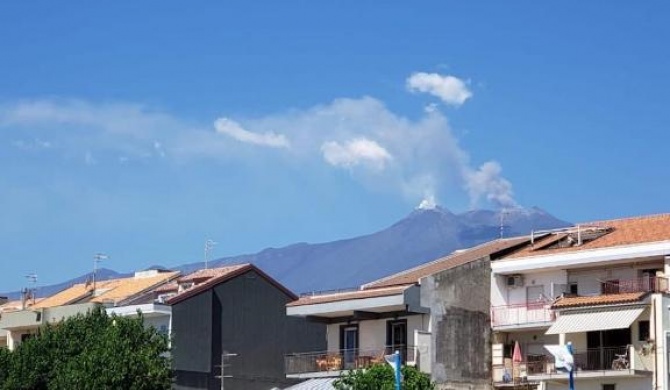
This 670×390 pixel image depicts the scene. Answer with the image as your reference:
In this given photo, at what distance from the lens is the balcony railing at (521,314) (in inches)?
2507

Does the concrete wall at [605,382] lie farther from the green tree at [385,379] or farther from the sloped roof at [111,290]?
the sloped roof at [111,290]

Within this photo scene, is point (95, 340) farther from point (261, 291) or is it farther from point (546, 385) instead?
point (546, 385)

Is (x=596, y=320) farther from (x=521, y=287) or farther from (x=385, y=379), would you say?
(x=385, y=379)

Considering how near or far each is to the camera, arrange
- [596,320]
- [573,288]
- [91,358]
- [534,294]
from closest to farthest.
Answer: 1. [596,320]
2. [573,288]
3. [534,294]
4. [91,358]

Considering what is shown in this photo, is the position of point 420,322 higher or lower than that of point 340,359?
higher

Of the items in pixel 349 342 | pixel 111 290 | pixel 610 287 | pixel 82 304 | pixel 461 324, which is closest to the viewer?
pixel 610 287

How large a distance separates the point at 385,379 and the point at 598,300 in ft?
33.0

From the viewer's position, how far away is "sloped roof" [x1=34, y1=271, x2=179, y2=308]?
86125mm

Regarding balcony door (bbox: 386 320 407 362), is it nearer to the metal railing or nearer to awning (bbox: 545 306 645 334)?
the metal railing

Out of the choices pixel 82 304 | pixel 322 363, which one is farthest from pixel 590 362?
pixel 82 304

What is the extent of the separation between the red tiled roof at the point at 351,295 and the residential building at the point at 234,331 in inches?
279

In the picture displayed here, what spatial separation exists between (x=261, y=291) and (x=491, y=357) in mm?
18370

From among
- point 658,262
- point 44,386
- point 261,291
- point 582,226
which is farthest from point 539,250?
point 44,386

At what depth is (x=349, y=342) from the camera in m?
69.8
